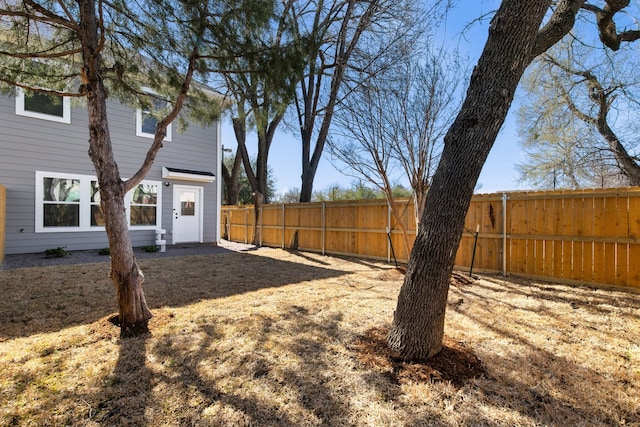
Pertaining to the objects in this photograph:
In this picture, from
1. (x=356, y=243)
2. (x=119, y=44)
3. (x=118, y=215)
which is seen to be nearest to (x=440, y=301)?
(x=118, y=215)

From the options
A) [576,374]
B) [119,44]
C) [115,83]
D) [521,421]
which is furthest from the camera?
[115,83]

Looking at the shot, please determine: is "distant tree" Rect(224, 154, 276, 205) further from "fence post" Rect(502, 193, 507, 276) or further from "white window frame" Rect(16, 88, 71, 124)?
"fence post" Rect(502, 193, 507, 276)

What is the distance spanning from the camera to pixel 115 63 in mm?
4113

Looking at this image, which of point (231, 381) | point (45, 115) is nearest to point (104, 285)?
point (231, 381)

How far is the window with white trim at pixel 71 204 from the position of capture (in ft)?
25.8

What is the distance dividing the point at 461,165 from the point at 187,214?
9806 millimetres

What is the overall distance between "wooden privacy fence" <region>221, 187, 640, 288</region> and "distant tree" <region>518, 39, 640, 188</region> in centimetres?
570

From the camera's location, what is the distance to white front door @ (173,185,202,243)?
1018 centimetres

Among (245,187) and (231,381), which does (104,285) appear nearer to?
(231,381)

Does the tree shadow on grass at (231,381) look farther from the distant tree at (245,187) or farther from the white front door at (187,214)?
the distant tree at (245,187)

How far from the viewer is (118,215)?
313 cm

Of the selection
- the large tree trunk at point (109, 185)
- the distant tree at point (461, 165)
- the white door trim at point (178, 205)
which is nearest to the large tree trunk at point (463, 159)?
the distant tree at point (461, 165)

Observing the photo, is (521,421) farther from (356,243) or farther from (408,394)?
(356,243)

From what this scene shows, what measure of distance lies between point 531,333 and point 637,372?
825 mm
